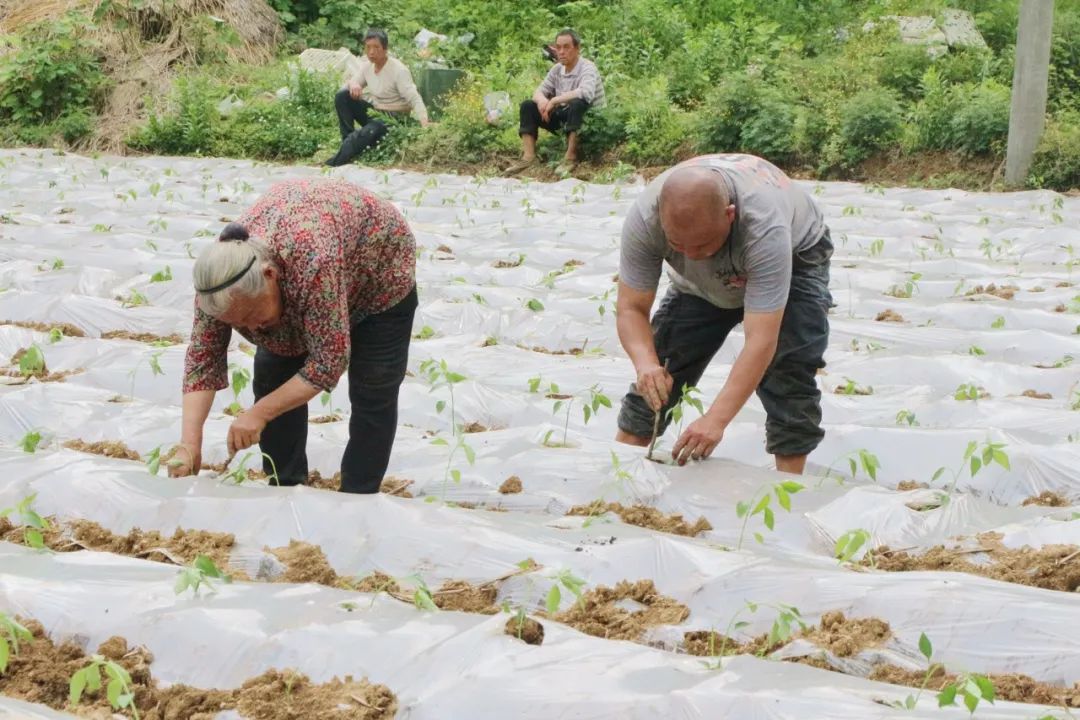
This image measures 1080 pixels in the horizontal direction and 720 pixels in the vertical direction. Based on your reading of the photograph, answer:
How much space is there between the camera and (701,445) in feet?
9.98

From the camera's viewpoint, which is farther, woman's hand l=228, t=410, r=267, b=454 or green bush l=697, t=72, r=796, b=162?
green bush l=697, t=72, r=796, b=162

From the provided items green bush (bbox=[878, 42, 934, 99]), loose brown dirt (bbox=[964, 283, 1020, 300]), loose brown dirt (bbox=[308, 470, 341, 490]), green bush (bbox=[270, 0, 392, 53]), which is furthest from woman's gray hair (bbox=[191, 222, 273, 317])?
green bush (bbox=[270, 0, 392, 53])

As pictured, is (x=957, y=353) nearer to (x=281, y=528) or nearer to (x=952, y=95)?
(x=281, y=528)

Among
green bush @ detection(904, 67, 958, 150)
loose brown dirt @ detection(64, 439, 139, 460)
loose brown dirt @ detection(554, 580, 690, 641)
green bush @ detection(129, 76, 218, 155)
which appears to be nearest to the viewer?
loose brown dirt @ detection(554, 580, 690, 641)

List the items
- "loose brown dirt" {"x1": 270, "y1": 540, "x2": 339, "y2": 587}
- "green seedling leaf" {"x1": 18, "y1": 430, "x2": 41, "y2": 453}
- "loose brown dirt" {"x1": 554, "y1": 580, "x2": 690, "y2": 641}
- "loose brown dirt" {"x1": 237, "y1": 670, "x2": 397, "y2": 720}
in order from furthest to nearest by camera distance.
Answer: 1. "green seedling leaf" {"x1": 18, "y1": 430, "x2": 41, "y2": 453}
2. "loose brown dirt" {"x1": 270, "y1": 540, "x2": 339, "y2": 587}
3. "loose brown dirt" {"x1": 554, "y1": 580, "x2": 690, "y2": 641}
4. "loose brown dirt" {"x1": 237, "y1": 670, "x2": 397, "y2": 720}

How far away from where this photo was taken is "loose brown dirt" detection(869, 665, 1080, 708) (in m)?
2.01

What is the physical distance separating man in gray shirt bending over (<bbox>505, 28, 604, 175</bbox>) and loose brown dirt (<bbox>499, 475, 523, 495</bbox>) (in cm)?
718


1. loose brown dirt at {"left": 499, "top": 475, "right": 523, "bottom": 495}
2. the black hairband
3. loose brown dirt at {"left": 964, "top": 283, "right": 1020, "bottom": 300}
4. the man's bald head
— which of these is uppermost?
the man's bald head

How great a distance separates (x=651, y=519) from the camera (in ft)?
9.90

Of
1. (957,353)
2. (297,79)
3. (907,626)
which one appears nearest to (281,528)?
(907,626)

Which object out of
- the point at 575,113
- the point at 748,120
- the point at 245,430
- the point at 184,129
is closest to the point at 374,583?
the point at 245,430

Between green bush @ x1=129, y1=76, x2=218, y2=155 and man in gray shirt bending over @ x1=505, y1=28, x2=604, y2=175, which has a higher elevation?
man in gray shirt bending over @ x1=505, y1=28, x2=604, y2=175

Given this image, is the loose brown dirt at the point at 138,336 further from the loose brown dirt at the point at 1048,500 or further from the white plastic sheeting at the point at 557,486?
the loose brown dirt at the point at 1048,500

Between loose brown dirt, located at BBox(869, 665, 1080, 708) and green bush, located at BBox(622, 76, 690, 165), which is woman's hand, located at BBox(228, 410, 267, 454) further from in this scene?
green bush, located at BBox(622, 76, 690, 165)
